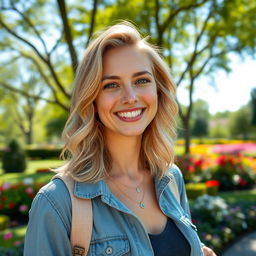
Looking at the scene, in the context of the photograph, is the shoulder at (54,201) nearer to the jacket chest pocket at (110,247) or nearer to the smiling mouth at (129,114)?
the jacket chest pocket at (110,247)

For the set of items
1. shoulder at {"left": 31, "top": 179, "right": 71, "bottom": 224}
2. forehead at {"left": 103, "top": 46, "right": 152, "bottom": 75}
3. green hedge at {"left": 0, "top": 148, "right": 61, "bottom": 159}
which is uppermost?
forehead at {"left": 103, "top": 46, "right": 152, "bottom": 75}

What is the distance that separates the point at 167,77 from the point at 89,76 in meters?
0.64

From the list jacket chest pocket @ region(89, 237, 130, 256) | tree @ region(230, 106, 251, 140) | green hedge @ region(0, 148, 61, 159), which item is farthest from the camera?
tree @ region(230, 106, 251, 140)

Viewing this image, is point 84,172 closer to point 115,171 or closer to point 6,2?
point 115,171

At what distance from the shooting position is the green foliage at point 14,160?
66.7ft

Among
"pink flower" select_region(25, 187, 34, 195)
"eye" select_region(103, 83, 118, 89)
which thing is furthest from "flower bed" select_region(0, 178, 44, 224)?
"eye" select_region(103, 83, 118, 89)

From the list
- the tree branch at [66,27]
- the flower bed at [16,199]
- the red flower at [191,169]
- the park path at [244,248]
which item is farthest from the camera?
the red flower at [191,169]

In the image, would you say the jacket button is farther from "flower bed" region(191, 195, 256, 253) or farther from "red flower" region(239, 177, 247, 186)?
"red flower" region(239, 177, 247, 186)

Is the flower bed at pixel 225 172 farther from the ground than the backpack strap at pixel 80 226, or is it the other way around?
the backpack strap at pixel 80 226

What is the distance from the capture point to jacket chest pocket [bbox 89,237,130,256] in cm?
167

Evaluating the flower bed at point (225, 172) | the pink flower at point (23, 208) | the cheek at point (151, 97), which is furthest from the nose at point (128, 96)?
the flower bed at point (225, 172)

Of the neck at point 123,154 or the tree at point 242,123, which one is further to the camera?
the tree at point 242,123

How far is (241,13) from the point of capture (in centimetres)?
1307

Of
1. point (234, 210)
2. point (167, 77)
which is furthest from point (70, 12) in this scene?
point (167, 77)
